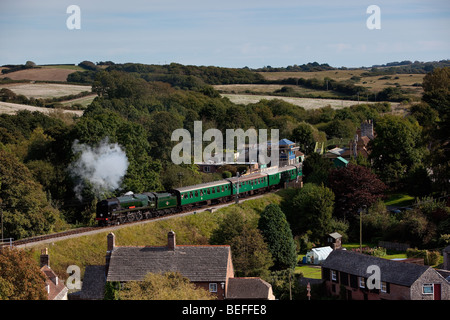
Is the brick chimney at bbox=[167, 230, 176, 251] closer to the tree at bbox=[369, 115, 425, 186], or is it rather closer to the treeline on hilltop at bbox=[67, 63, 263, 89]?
the tree at bbox=[369, 115, 425, 186]

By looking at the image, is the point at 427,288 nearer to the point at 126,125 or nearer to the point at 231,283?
the point at 231,283

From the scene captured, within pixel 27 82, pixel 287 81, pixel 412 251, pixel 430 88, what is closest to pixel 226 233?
pixel 412 251

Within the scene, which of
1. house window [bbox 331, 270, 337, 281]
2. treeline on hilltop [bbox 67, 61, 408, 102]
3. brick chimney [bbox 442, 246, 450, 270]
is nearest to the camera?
house window [bbox 331, 270, 337, 281]

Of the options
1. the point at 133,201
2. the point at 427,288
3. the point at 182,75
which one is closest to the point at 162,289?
the point at 427,288

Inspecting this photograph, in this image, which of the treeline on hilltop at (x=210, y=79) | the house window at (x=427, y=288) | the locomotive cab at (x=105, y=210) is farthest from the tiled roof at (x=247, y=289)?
the treeline on hilltop at (x=210, y=79)

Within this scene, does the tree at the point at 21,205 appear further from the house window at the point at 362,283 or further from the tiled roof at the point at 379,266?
the house window at the point at 362,283

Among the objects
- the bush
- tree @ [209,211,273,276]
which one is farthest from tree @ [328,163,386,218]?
tree @ [209,211,273,276]

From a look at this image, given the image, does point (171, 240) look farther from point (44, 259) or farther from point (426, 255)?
point (426, 255)
